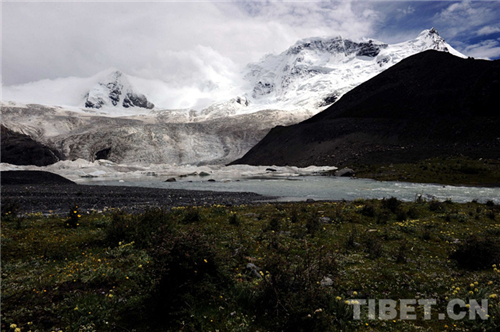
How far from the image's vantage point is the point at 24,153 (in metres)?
108

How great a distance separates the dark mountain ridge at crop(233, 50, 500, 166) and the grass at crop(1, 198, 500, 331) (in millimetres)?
62988

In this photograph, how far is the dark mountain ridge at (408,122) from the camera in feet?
223

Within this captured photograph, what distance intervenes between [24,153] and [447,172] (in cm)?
13741

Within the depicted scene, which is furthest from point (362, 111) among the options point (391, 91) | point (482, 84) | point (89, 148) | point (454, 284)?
point (89, 148)

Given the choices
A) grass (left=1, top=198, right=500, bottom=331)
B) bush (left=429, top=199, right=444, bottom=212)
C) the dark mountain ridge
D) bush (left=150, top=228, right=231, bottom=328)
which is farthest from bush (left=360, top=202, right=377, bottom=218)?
the dark mountain ridge

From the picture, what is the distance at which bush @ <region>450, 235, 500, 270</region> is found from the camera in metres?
8.24

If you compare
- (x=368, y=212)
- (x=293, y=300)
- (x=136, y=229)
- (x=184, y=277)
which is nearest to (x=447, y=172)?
(x=368, y=212)

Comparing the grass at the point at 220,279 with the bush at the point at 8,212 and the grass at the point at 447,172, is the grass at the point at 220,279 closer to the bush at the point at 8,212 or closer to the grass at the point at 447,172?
the bush at the point at 8,212

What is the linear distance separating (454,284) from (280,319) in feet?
16.2

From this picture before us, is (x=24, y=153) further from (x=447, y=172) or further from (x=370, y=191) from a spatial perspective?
(x=447, y=172)

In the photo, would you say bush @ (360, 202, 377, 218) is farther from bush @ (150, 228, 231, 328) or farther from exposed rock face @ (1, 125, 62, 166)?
exposed rock face @ (1, 125, 62, 166)

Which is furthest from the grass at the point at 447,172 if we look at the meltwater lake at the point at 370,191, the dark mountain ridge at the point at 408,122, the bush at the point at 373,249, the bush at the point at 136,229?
the bush at the point at 136,229

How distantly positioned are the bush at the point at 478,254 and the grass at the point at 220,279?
3 cm

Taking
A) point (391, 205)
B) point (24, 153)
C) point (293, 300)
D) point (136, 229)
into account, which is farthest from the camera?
point (24, 153)
